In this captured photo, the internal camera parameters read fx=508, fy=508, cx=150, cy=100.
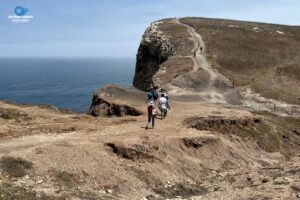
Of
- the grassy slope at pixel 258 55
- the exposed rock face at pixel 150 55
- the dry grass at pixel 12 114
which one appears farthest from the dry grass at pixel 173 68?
the dry grass at pixel 12 114

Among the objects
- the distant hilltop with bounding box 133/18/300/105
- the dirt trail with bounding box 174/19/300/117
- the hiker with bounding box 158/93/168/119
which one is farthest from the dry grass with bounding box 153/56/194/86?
the hiker with bounding box 158/93/168/119

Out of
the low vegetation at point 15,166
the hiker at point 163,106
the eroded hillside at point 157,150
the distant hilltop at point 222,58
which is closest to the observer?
the low vegetation at point 15,166

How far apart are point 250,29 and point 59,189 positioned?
92642 millimetres

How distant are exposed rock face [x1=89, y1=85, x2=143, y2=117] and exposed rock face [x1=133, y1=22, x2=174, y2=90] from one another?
3922 cm

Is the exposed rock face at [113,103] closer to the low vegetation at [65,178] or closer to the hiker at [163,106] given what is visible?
the hiker at [163,106]

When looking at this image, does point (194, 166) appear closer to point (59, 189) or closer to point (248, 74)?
point (59, 189)

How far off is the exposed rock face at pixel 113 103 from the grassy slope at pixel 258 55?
20542 millimetres

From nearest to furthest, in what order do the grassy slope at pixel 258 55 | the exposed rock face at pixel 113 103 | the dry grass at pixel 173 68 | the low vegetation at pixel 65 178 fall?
the low vegetation at pixel 65 178, the exposed rock face at pixel 113 103, the grassy slope at pixel 258 55, the dry grass at pixel 173 68

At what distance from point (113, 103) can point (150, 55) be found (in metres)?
52.2

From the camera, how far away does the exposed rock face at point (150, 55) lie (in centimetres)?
9432

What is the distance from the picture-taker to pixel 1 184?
2522 cm

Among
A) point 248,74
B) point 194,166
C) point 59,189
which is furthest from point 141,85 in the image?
A: point 59,189

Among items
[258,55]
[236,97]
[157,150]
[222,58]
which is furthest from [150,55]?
[157,150]

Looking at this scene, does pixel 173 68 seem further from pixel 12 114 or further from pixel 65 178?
pixel 65 178
